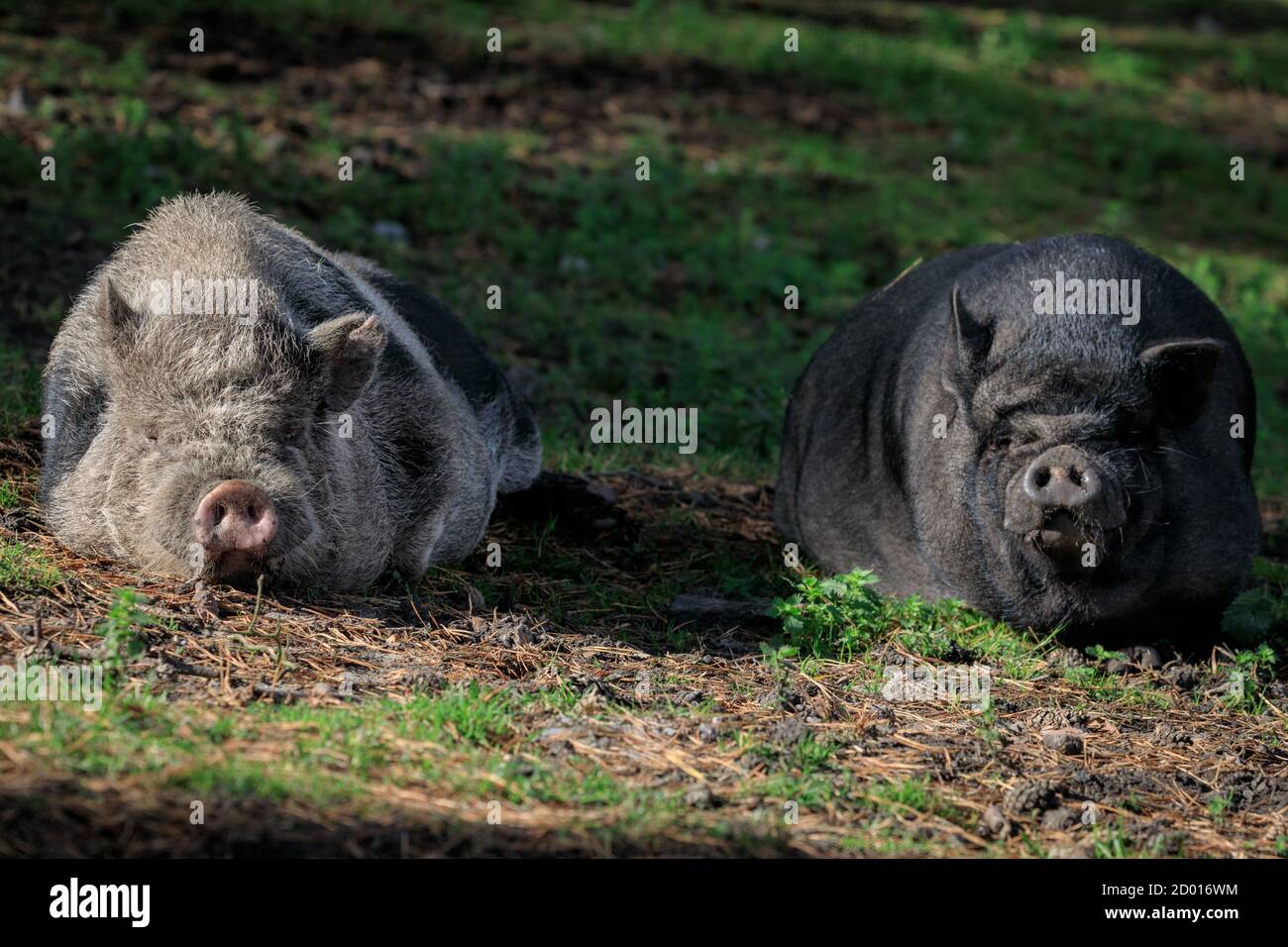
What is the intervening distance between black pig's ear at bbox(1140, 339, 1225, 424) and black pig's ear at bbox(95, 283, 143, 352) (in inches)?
150

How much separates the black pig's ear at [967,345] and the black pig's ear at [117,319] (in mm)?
3116

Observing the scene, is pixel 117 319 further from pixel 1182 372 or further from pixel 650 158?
pixel 650 158

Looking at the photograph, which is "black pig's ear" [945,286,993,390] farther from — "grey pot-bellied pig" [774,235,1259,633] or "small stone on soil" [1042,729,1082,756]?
"small stone on soil" [1042,729,1082,756]

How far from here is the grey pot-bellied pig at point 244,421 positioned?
5395 millimetres

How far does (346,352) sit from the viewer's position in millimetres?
5812

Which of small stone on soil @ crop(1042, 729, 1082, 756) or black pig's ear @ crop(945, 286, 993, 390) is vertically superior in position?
black pig's ear @ crop(945, 286, 993, 390)

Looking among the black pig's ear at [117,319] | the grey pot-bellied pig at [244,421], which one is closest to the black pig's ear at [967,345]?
the grey pot-bellied pig at [244,421]

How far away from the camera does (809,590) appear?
19.6ft

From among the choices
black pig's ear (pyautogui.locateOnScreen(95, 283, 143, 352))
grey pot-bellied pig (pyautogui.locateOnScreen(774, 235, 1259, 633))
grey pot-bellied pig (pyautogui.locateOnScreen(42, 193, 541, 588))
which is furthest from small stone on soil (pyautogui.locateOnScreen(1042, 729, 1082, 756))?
black pig's ear (pyautogui.locateOnScreen(95, 283, 143, 352))

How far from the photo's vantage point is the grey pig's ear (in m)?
5.75

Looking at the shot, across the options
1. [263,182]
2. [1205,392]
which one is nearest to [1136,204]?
[263,182]

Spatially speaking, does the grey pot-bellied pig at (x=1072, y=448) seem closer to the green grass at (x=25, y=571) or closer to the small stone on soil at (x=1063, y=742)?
the small stone on soil at (x=1063, y=742)

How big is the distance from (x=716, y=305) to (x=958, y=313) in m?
5.51

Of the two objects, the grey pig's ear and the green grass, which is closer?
the green grass
